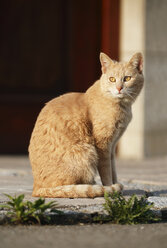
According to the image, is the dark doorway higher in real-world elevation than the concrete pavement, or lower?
higher

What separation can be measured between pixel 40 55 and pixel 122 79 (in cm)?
409

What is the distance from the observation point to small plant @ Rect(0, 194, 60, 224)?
4031mm

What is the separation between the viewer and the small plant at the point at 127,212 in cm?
416

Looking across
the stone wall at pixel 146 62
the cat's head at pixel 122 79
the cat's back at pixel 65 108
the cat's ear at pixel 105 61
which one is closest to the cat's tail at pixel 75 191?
the cat's back at pixel 65 108

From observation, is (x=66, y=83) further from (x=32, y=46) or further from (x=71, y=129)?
(x=71, y=129)

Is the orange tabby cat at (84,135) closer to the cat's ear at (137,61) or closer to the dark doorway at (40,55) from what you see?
the cat's ear at (137,61)

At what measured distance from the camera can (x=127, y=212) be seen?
4188 mm

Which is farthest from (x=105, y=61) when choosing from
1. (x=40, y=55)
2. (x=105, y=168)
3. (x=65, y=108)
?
(x=40, y=55)

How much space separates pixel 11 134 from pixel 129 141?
1917 mm

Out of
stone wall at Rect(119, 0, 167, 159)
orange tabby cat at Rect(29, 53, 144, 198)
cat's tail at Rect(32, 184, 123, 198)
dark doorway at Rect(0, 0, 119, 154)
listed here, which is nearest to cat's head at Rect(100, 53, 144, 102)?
orange tabby cat at Rect(29, 53, 144, 198)

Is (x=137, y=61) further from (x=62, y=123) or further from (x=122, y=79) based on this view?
(x=62, y=123)

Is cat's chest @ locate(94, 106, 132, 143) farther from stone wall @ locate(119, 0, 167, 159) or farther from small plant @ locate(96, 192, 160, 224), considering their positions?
stone wall @ locate(119, 0, 167, 159)

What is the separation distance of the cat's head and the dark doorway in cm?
364

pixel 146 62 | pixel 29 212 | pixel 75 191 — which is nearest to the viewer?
pixel 29 212
